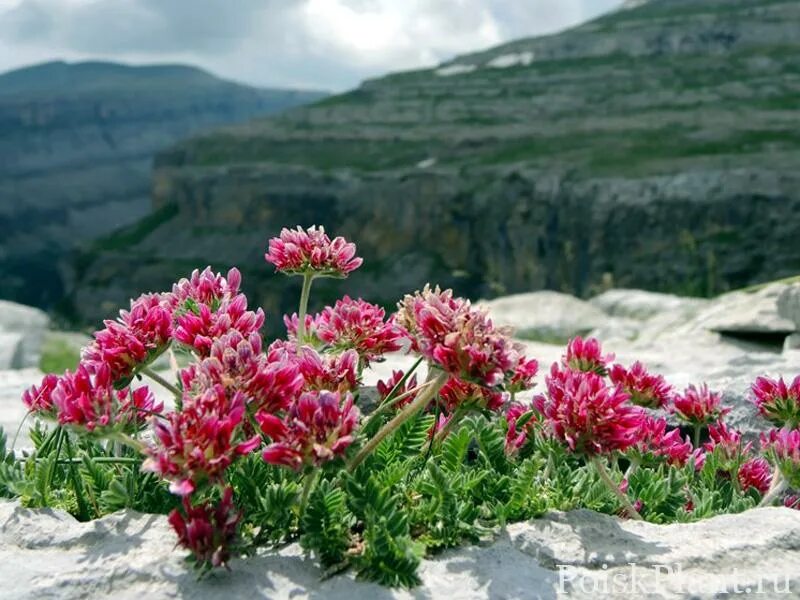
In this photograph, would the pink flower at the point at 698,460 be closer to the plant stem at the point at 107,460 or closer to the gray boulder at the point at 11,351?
the plant stem at the point at 107,460

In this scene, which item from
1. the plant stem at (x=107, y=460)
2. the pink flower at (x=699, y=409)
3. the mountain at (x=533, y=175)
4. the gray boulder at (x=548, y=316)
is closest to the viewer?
the plant stem at (x=107, y=460)

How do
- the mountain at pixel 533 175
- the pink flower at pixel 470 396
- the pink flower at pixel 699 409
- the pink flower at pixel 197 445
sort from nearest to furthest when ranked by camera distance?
the pink flower at pixel 197 445 < the pink flower at pixel 470 396 < the pink flower at pixel 699 409 < the mountain at pixel 533 175

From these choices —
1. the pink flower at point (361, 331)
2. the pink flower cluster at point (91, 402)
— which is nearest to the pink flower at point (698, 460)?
the pink flower at point (361, 331)

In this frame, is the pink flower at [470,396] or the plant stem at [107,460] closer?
the plant stem at [107,460]

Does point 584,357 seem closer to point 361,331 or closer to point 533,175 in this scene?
point 361,331

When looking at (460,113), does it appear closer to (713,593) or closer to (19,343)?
(19,343)

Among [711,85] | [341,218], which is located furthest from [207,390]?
[711,85]

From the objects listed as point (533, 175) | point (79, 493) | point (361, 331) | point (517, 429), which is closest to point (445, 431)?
point (517, 429)
